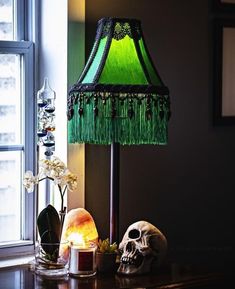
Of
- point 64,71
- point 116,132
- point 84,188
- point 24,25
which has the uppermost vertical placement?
point 24,25

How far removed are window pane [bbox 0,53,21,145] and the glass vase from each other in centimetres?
49

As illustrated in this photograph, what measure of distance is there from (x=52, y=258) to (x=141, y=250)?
293mm

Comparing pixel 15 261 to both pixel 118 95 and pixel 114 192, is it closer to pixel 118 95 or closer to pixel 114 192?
pixel 114 192

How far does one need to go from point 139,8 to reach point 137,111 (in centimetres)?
58

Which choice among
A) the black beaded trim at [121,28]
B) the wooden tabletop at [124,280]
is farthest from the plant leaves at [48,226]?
the black beaded trim at [121,28]

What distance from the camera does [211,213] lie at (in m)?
2.90

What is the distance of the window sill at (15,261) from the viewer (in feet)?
8.11

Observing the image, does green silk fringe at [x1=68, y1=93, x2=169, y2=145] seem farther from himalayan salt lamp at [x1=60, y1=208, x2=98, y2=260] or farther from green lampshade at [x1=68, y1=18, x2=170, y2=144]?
himalayan salt lamp at [x1=60, y1=208, x2=98, y2=260]

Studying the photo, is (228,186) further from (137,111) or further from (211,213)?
(137,111)

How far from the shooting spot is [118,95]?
224cm

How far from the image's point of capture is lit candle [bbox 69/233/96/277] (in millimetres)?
2230

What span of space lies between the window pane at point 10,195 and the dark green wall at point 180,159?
267 millimetres

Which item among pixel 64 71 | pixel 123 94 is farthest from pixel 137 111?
pixel 64 71

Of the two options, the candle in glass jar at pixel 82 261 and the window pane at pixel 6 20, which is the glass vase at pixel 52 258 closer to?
the candle in glass jar at pixel 82 261
